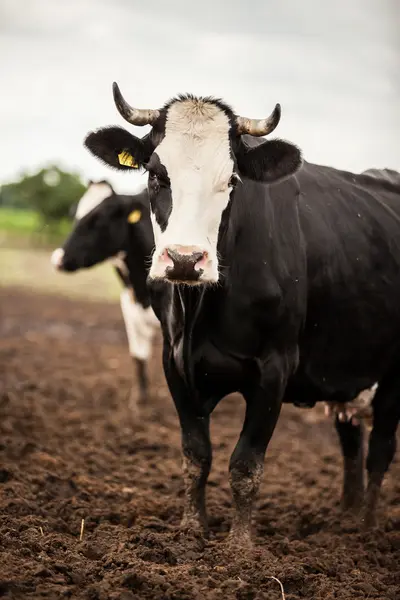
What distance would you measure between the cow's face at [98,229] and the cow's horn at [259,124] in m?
5.18

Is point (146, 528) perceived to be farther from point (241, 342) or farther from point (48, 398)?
point (48, 398)

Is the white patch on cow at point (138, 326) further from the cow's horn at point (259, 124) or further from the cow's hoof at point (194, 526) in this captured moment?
the cow's horn at point (259, 124)

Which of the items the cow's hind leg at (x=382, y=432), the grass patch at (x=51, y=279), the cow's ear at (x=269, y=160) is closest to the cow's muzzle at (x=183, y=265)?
the cow's ear at (x=269, y=160)

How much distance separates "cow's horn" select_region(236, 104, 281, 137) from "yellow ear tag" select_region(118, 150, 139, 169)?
0.64m

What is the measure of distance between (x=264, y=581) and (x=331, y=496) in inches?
90.5

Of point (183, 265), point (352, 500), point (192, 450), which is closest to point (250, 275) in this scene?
point (183, 265)

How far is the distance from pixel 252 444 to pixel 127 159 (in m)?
1.76

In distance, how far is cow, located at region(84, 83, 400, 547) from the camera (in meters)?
4.27

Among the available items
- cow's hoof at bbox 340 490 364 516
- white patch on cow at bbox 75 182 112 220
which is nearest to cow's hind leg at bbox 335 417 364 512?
cow's hoof at bbox 340 490 364 516

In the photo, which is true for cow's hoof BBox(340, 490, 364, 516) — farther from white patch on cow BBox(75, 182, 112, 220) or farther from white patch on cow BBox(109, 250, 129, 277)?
white patch on cow BBox(75, 182, 112, 220)

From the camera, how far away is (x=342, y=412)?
5.86m

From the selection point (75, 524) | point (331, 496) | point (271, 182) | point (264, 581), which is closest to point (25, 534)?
point (75, 524)

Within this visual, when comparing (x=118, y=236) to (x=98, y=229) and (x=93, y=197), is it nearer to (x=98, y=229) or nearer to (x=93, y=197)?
(x=98, y=229)

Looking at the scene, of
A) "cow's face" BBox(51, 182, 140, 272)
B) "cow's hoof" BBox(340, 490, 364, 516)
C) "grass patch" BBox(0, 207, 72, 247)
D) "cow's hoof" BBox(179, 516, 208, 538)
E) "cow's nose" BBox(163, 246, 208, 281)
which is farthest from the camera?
"grass patch" BBox(0, 207, 72, 247)
